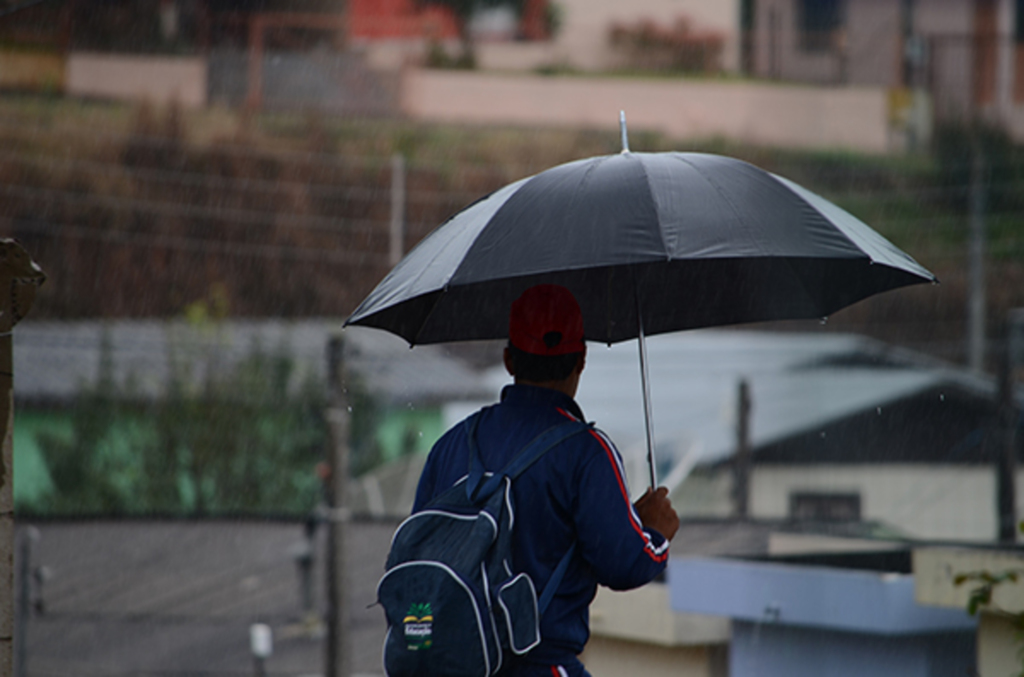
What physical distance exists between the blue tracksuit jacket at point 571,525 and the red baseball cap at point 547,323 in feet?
0.39

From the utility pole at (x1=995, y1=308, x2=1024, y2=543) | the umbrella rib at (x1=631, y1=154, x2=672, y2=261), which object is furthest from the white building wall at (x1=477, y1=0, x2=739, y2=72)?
the umbrella rib at (x1=631, y1=154, x2=672, y2=261)

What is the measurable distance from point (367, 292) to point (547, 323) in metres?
30.9

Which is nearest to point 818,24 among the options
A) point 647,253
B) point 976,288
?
point 976,288

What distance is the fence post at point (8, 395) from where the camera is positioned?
2686 millimetres

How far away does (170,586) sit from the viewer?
16.0 m

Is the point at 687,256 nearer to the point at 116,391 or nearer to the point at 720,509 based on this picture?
the point at 720,509

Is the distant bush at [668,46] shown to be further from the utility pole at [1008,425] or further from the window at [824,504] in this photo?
the utility pole at [1008,425]

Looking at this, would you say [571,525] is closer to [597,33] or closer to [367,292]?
[367,292]

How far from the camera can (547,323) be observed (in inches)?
90.7

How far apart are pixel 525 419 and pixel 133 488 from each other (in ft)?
67.1

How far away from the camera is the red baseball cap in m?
Result: 2.30

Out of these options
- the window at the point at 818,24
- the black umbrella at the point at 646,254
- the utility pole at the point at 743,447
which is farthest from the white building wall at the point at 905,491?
the window at the point at 818,24

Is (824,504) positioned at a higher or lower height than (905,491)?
lower

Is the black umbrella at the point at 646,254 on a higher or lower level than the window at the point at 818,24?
lower
